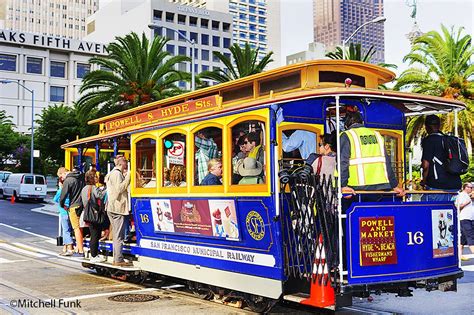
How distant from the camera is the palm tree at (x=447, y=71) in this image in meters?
27.4

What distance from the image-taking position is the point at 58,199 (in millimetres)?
13734

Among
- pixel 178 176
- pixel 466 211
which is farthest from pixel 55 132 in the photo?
pixel 178 176

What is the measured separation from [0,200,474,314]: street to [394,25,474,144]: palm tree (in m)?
15.2

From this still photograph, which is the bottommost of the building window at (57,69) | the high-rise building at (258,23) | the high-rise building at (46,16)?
the building window at (57,69)

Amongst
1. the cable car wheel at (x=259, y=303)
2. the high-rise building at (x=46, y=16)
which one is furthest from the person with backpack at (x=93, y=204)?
the high-rise building at (x=46, y=16)

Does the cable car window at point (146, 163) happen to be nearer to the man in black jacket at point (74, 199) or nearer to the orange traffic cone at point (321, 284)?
the man in black jacket at point (74, 199)

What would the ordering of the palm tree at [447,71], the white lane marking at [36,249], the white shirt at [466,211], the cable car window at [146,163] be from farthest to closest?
1. the palm tree at [447,71]
2. the white lane marking at [36,249]
3. the white shirt at [466,211]
4. the cable car window at [146,163]

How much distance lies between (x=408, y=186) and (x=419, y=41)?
21.3 m

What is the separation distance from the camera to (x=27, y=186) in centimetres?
3578

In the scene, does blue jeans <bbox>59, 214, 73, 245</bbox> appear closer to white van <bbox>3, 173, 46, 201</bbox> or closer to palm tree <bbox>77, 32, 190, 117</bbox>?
palm tree <bbox>77, 32, 190, 117</bbox>

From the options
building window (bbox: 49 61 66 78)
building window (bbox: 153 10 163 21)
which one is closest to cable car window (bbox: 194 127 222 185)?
building window (bbox: 49 61 66 78)

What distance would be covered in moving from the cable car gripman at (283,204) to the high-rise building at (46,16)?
169516 millimetres

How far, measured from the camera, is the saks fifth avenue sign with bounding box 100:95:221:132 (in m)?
9.17

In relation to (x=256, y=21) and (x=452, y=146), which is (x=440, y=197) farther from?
(x=256, y=21)
